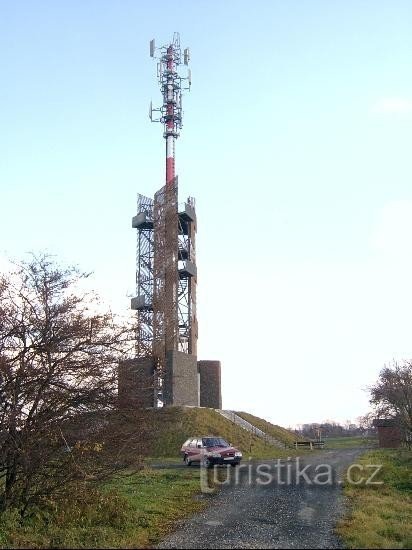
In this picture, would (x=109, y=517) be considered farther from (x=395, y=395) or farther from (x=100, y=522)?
(x=395, y=395)

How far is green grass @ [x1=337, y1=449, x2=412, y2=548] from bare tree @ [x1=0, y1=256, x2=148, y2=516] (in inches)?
208

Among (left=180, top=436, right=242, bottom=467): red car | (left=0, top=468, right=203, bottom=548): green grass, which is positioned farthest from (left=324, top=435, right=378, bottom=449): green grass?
(left=0, top=468, right=203, bottom=548): green grass

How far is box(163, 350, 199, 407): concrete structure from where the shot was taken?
49656mm

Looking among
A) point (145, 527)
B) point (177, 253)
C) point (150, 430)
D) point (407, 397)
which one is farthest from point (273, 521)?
point (177, 253)

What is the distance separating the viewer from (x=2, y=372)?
39.1 ft

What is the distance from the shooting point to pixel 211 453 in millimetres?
25141

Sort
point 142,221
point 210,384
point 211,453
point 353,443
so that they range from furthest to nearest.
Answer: point 353,443 → point 210,384 → point 142,221 → point 211,453

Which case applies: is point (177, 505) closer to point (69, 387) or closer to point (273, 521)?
point (273, 521)

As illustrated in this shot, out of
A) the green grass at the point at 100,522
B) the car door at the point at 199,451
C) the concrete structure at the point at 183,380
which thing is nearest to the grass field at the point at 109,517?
the green grass at the point at 100,522

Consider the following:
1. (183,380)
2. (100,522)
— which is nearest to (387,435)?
(183,380)

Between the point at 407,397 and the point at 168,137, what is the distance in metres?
33.4

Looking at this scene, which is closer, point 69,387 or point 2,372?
point 2,372

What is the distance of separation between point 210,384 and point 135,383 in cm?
4597

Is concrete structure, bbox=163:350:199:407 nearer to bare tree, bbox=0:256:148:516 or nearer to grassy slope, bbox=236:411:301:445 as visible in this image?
grassy slope, bbox=236:411:301:445
